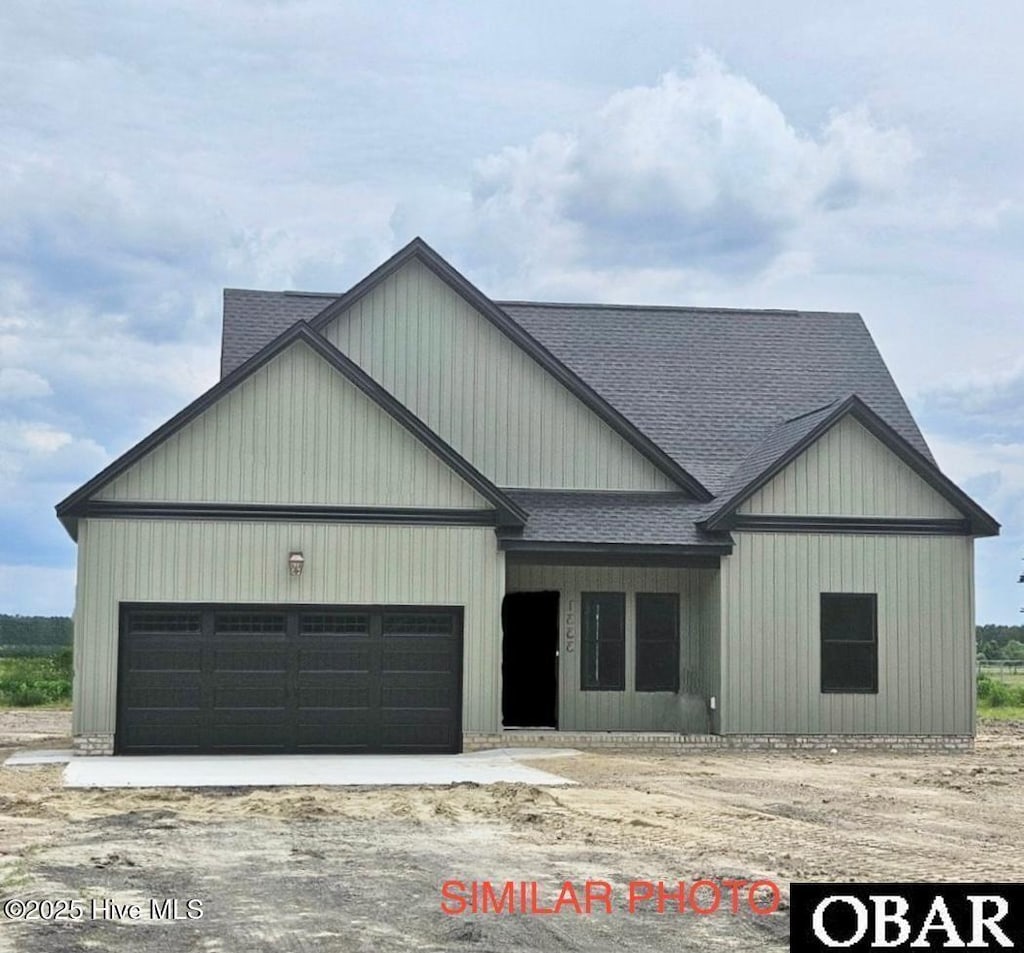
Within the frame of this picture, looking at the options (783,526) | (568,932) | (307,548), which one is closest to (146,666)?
(307,548)

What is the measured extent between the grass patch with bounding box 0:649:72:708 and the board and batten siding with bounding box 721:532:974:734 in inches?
816

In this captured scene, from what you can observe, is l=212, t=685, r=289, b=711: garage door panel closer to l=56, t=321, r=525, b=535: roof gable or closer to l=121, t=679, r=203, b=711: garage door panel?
l=121, t=679, r=203, b=711: garage door panel

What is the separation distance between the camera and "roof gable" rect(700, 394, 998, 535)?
26.0 metres

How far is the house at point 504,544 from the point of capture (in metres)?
23.5

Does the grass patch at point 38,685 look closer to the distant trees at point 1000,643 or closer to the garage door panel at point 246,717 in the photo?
the garage door panel at point 246,717

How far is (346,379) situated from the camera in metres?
24.0

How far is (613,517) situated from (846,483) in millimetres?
3878

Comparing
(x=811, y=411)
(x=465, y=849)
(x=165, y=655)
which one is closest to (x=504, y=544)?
(x=165, y=655)

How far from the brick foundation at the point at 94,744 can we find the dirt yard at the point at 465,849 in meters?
1.67

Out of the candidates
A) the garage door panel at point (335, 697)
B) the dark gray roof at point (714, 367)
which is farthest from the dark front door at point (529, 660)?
the dark gray roof at point (714, 367)

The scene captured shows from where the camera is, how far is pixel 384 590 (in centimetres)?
2403

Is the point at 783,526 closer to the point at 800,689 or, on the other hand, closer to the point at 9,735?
the point at 800,689

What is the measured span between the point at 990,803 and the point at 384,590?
31.1ft

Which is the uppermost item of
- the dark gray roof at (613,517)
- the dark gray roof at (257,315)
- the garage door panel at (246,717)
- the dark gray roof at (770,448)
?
the dark gray roof at (257,315)
